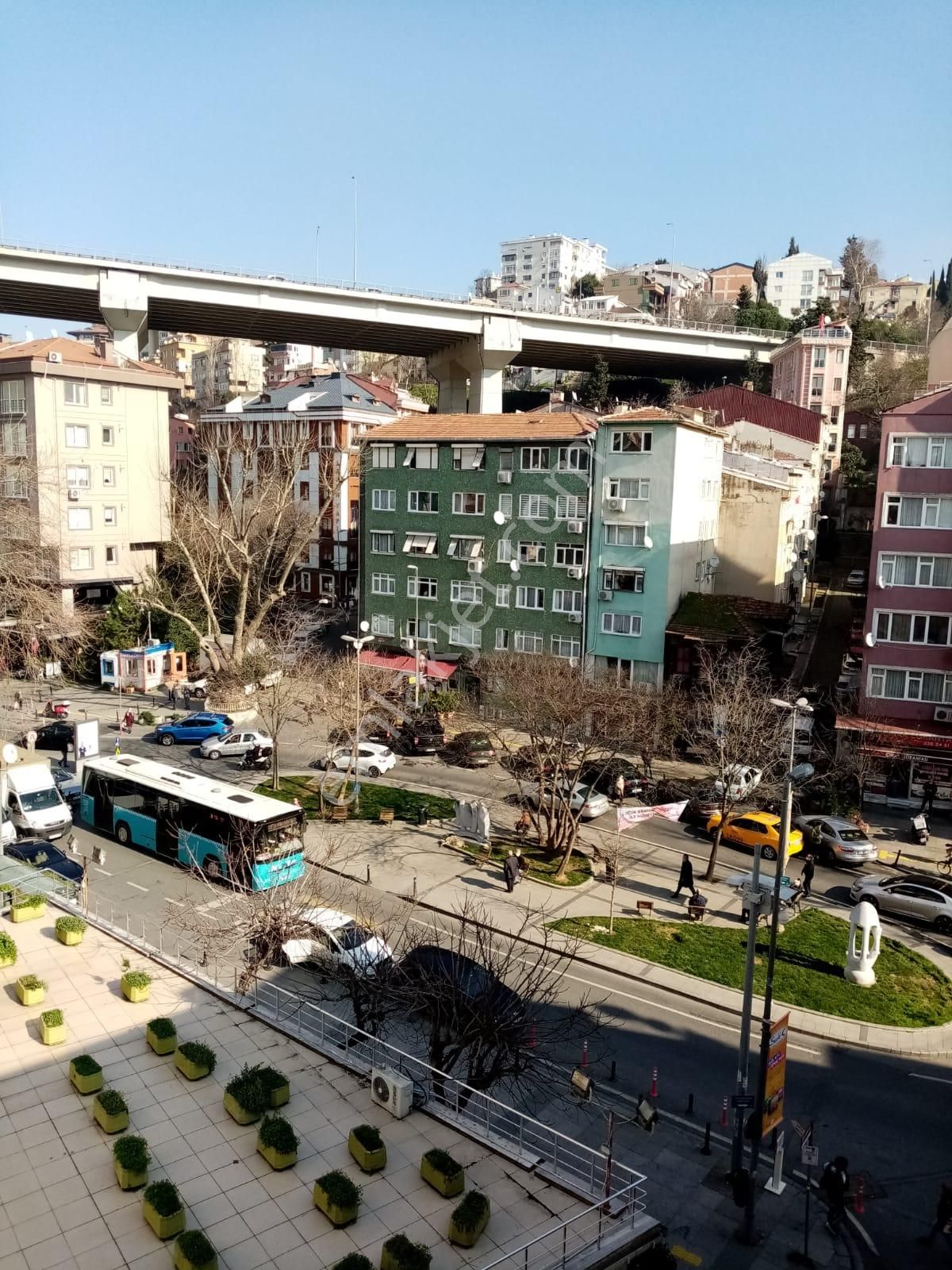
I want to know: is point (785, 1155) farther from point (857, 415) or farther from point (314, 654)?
point (857, 415)

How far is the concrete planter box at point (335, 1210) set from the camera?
11195mm

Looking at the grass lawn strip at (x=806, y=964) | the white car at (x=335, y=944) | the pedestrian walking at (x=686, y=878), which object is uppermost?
the white car at (x=335, y=944)

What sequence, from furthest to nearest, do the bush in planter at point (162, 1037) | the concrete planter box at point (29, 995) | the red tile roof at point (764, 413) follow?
the red tile roof at point (764, 413), the concrete planter box at point (29, 995), the bush in planter at point (162, 1037)

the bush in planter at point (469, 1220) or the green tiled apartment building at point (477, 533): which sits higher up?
the green tiled apartment building at point (477, 533)

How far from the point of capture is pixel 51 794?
31281 millimetres

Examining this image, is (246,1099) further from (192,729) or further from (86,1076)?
(192,729)

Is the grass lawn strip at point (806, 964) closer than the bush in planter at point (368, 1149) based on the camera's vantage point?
No

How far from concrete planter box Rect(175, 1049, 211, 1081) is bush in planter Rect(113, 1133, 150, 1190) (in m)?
1.71

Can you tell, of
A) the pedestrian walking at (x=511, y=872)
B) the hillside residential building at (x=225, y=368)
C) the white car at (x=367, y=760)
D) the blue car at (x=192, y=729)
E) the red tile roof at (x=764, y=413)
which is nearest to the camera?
the pedestrian walking at (x=511, y=872)

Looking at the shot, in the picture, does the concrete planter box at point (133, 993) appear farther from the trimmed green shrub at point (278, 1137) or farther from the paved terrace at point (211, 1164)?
the trimmed green shrub at point (278, 1137)

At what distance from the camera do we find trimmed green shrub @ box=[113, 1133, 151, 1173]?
38.9 ft

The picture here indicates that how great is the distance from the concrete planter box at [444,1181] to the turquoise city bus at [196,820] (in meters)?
11.6

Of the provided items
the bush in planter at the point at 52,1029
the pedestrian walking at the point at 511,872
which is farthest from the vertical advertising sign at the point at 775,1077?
the pedestrian walking at the point at 511,872

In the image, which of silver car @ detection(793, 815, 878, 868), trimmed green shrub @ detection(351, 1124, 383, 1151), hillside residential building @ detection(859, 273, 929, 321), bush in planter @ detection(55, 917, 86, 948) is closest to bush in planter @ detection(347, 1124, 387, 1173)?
trimmed green shrub @ detection(351, 1124, 383, 1151)
